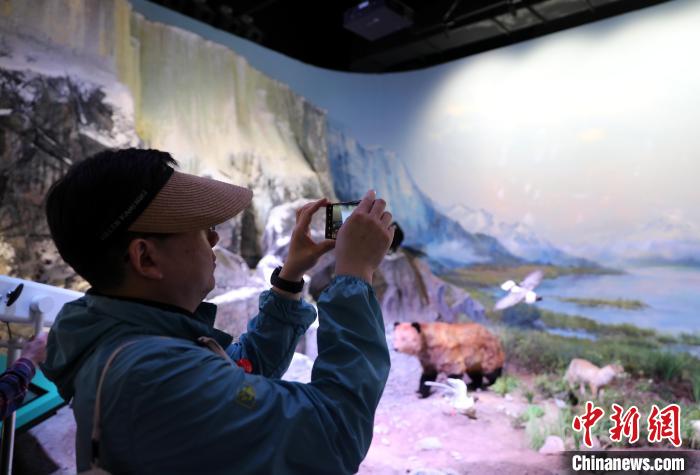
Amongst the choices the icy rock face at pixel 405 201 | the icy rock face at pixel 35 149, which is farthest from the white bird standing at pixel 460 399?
the icy rock face at pixel 35 149

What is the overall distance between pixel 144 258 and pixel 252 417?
248mm

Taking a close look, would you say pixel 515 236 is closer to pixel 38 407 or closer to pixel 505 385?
pixel 505 385

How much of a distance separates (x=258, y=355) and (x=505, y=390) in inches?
147

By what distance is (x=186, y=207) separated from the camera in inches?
24.5

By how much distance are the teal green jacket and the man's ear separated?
4 centimetres

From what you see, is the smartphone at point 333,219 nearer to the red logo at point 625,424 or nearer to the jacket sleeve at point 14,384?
the jacket sleeve at point 14,384

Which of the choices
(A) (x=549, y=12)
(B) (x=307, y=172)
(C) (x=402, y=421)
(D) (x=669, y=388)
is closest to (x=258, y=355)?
(C) (x=402, y=421)

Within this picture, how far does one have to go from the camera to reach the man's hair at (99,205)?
59 centimetres

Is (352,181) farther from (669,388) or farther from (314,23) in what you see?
(669,388)

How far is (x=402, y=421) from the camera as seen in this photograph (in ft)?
12.1

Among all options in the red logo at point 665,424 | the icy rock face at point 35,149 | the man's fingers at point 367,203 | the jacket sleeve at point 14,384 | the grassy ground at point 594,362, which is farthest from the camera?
the grassy ground at point 594,362

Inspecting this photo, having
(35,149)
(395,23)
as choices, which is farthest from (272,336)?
(395,23)

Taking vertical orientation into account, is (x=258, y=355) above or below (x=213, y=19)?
below

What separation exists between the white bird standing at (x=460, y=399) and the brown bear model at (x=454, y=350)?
405 millimetres
